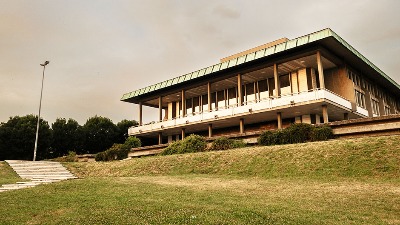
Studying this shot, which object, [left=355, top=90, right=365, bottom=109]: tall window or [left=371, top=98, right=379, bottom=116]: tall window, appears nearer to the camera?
[left=355, top=90, right=365, bottom=109]: tall window

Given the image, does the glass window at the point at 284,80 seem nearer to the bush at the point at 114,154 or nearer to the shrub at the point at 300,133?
the shrub at the point at 300,133

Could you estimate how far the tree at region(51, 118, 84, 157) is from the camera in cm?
4853

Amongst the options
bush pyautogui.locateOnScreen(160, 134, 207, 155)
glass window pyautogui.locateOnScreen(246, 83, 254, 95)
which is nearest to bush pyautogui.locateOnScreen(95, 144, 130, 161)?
bush pyautogui.locateOnScreen(160, 134, 207, 155)

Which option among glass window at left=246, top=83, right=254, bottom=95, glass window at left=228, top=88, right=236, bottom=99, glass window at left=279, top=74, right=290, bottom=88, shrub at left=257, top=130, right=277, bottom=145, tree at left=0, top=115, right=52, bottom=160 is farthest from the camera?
tree at left=0, top=115, right=52, bottom=160

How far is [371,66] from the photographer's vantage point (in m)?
32.8

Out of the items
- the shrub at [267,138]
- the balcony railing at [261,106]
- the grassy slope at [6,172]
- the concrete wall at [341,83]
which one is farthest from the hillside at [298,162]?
the concrete wall at [341,83]

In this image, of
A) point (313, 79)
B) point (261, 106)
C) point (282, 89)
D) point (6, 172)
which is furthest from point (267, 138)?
point (6, 172)

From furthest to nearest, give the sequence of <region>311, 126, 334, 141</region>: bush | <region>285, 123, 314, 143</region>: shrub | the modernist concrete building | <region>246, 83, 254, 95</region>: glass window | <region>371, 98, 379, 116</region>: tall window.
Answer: <region>246, 83, 254, 95</region>: glass window → <region>371, 98, 379, 116</region>: tall window → the modernist concrete building → <region>285, 123, 314, 143</region>: shrub → <region>311, 126, 334, 141</region>: bush

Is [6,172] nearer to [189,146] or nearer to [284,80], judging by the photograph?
[189,146]

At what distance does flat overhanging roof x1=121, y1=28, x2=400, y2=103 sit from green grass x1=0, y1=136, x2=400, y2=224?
13404 mm

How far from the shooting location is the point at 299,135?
805 inches

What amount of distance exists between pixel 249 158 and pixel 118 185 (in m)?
7.27

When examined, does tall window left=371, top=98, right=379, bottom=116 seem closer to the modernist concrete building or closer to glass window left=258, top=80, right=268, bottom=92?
the modernist concrete building

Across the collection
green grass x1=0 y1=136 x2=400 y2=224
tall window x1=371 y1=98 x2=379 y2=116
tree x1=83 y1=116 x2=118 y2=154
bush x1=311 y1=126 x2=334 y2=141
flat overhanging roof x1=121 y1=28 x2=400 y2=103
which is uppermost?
flat overhanging roof x1=121 y1=28 x2=400 y2=103
